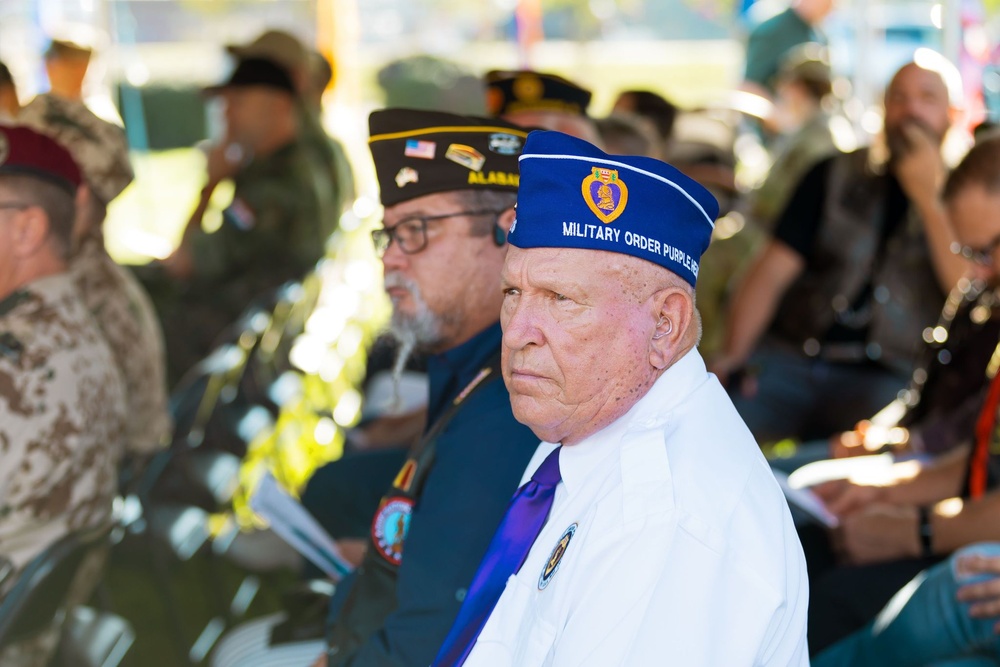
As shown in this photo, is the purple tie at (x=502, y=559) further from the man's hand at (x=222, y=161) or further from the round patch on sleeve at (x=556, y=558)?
the man's hand at (x=222, y=161)

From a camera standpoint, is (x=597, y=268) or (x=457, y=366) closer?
(x=597, y=268)

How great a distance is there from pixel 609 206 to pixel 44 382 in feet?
4.75

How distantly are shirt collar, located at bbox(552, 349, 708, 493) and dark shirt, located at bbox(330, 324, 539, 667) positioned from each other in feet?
1.15

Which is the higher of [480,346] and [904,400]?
[480,346]

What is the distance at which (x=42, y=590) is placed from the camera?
226 cm

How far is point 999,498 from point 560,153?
→ 5.42 ft

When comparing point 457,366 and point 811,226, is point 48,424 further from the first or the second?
point 811,226

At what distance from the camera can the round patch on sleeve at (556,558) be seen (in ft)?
4.92

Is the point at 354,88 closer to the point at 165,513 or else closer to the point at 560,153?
the point at 165,513

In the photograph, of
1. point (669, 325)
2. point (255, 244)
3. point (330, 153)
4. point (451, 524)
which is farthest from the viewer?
point (330, 153)

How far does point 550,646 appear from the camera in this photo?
4.75 ft

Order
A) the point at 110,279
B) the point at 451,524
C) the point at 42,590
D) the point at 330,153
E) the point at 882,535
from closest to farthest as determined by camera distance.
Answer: the point at 451,524 < the point at 42,590 < the point at 882,535 < the point at 110,279 < the point at 330,153

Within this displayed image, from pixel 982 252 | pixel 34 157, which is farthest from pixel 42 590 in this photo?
pixel 982 252

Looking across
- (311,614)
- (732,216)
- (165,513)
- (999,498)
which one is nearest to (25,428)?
(165,513)
